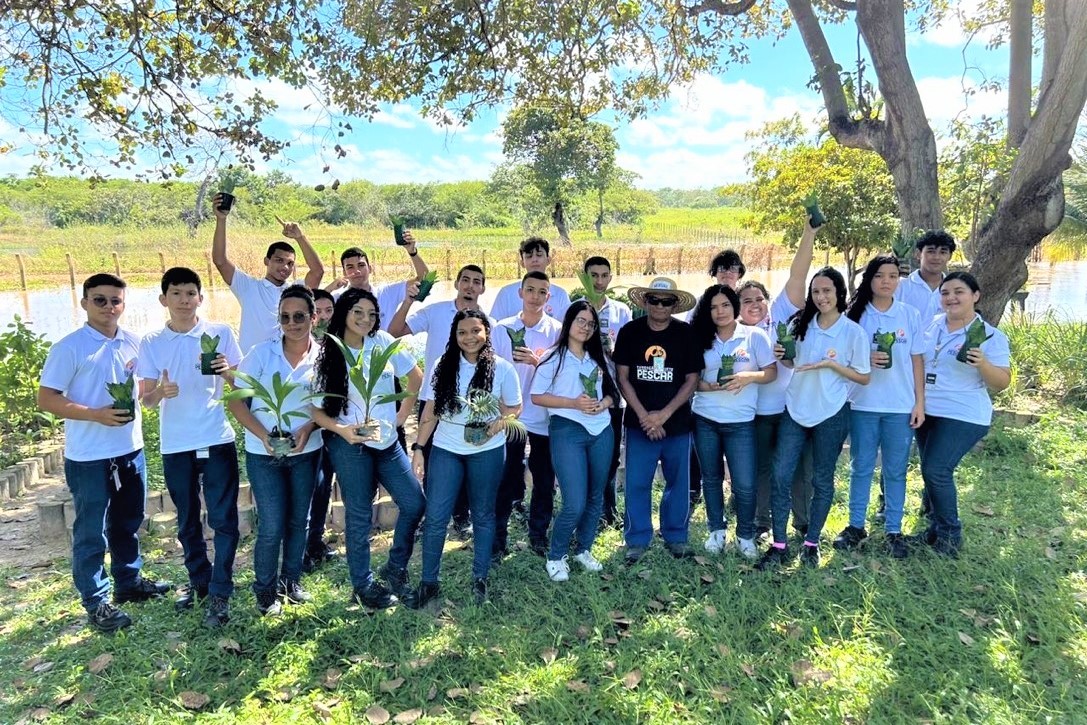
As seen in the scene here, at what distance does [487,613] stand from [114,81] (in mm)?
7185

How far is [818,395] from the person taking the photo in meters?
3.91

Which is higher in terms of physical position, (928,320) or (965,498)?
(928,320)

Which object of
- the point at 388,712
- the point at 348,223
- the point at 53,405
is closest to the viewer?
the point at 388,712

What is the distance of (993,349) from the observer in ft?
12.9

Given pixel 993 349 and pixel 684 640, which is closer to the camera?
pixel 684 640

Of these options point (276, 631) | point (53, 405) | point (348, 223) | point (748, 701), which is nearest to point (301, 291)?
point (53, 405)

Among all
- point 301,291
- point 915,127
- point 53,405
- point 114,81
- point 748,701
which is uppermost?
point 114,81

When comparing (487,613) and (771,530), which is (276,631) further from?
(771,530)

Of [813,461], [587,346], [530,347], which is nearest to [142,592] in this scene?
[530,347]

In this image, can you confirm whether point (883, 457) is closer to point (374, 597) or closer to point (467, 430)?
point (467, 430)

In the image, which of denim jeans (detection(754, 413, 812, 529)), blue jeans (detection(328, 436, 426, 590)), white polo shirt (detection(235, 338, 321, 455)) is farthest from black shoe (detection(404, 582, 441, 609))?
denim jeans (detection(754, 413, 812, 529))

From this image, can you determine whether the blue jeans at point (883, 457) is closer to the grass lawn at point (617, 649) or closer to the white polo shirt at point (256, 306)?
the grass lawn at point (617, 649)

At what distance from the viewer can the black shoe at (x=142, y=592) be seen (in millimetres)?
3668

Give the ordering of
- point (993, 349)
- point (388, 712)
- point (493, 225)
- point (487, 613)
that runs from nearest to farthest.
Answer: point (388, 712) < point (487, 613) < point (993, 349) < point (493, 225)
